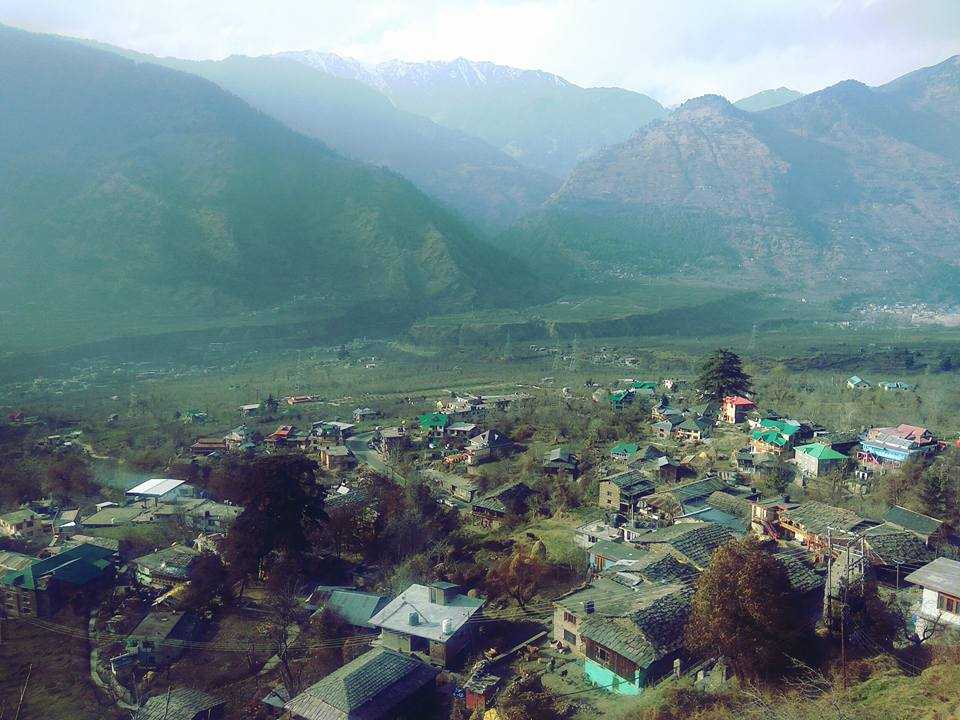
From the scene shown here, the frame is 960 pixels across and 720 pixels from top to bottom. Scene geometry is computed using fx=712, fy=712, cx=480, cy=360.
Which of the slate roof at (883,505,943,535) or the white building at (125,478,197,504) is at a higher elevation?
the slate roof at (883,505,943,535)

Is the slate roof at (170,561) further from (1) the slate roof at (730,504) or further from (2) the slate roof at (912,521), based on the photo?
(2) the slate roof at (912,521)

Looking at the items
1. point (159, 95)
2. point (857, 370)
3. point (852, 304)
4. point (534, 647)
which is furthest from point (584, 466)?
point (159, 95)

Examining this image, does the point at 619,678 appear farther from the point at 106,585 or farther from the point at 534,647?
the point at 106,585

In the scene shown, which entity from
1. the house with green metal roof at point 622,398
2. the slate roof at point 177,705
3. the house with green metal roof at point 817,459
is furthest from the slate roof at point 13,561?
the house with green metal roof at point 622,398

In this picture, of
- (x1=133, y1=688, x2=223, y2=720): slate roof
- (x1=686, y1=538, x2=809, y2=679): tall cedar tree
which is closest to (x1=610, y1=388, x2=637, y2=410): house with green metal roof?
(x1=686, y1=538, x2=809, y2=679): tall cedar tree

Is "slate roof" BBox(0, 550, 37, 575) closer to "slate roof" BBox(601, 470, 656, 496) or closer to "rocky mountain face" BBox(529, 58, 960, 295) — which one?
"slate roof" BBox(601, 470, 656, 496)

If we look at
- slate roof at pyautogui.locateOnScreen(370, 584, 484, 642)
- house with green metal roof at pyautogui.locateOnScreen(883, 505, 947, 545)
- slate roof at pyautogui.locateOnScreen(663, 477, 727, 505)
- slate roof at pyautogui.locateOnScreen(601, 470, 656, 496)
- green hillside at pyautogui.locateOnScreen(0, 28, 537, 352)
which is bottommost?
slate roof at pyautogui.locateOnScreen(370, 584, 484, 642)

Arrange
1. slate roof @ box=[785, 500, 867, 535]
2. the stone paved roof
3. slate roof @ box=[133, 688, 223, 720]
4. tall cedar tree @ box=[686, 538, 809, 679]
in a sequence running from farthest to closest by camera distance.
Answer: slate roof @ box=[785, 500, 867, 535] < the stone paved roof < slate roof @ box=[133, 688, 223, 720] < tall cedar tree @ box=[686, 538, 809, 679]

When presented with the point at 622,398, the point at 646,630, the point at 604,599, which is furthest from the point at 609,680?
the point at 622,398

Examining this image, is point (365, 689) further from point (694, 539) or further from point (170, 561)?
point (170, 561)
